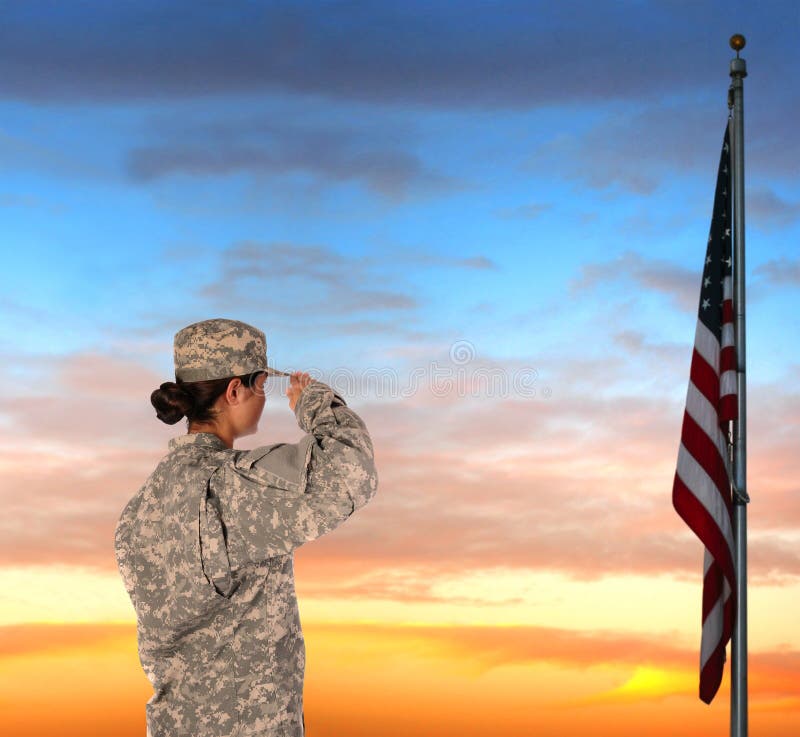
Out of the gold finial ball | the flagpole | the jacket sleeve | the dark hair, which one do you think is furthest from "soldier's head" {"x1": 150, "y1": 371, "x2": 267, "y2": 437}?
the gold finial ball

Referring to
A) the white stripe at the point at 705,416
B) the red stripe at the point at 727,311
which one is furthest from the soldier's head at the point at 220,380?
the red stripe at the point at 727,311

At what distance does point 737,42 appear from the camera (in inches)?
293

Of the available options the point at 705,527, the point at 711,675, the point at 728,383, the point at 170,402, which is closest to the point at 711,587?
the point at 705,527

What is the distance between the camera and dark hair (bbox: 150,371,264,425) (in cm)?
383

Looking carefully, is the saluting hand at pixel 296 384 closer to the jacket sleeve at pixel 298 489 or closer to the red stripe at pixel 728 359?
the jacket sleeve at pixel 298 489

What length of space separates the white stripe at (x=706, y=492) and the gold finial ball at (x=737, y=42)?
10.5 ft

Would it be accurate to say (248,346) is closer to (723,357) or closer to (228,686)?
(228,686)

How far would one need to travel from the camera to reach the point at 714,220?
754 cm

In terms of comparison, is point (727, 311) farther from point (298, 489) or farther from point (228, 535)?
point (228, 535)

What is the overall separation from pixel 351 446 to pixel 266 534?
0.45m

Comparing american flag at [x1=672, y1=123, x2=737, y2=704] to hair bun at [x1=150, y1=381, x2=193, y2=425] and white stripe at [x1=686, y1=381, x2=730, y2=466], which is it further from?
hair bun at [x1=150, y1=381, x2=193, y2=425]

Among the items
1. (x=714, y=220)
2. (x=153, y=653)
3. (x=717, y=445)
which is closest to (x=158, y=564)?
(x=153, y=653)

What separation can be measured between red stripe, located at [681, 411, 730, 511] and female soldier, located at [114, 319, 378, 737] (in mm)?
4071

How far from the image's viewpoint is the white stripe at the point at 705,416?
7.19 meters
